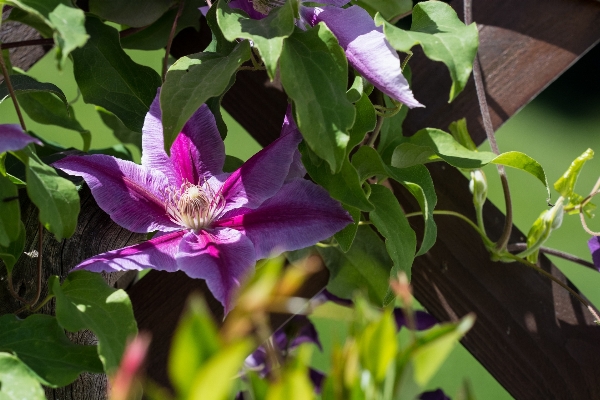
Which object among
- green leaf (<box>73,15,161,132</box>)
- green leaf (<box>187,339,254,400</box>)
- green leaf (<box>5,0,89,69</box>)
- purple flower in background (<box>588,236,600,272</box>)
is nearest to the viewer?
green leaf (<box>187,339,254,400</box>)

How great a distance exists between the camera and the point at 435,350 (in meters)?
0.20

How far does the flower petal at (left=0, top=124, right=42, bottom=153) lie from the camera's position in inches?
14.7

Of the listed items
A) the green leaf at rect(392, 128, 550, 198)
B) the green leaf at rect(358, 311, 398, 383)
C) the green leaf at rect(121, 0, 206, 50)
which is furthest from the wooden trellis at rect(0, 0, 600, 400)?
the green leaf at rect(358, 311, 398, 383)

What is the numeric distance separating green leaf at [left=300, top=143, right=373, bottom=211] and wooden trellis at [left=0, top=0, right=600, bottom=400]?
0.80 ft

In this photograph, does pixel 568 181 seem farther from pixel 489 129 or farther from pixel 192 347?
pixel 192 347

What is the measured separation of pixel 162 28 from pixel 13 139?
37cm

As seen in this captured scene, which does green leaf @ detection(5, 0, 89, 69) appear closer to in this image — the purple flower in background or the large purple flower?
the large purple flower

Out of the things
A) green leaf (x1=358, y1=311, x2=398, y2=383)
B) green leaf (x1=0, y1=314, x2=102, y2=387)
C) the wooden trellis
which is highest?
green leaf (x1=358, y1=311, x2=398, y2=383)

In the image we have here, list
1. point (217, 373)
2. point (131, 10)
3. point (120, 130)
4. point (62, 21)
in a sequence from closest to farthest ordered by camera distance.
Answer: point (217, 373)
point (62, 21)
point (131, 10)
point (120, 130)

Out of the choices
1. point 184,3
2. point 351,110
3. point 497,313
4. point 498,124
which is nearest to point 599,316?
point 497,313

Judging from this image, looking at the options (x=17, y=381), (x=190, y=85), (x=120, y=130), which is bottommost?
(x=120, y=130)

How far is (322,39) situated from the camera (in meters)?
0.44

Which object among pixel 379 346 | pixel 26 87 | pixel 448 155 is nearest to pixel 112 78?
pixel 26 87

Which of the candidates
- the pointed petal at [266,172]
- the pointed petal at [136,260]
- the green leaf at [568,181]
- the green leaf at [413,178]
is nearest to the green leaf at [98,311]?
the pointed petal at [136,260]
